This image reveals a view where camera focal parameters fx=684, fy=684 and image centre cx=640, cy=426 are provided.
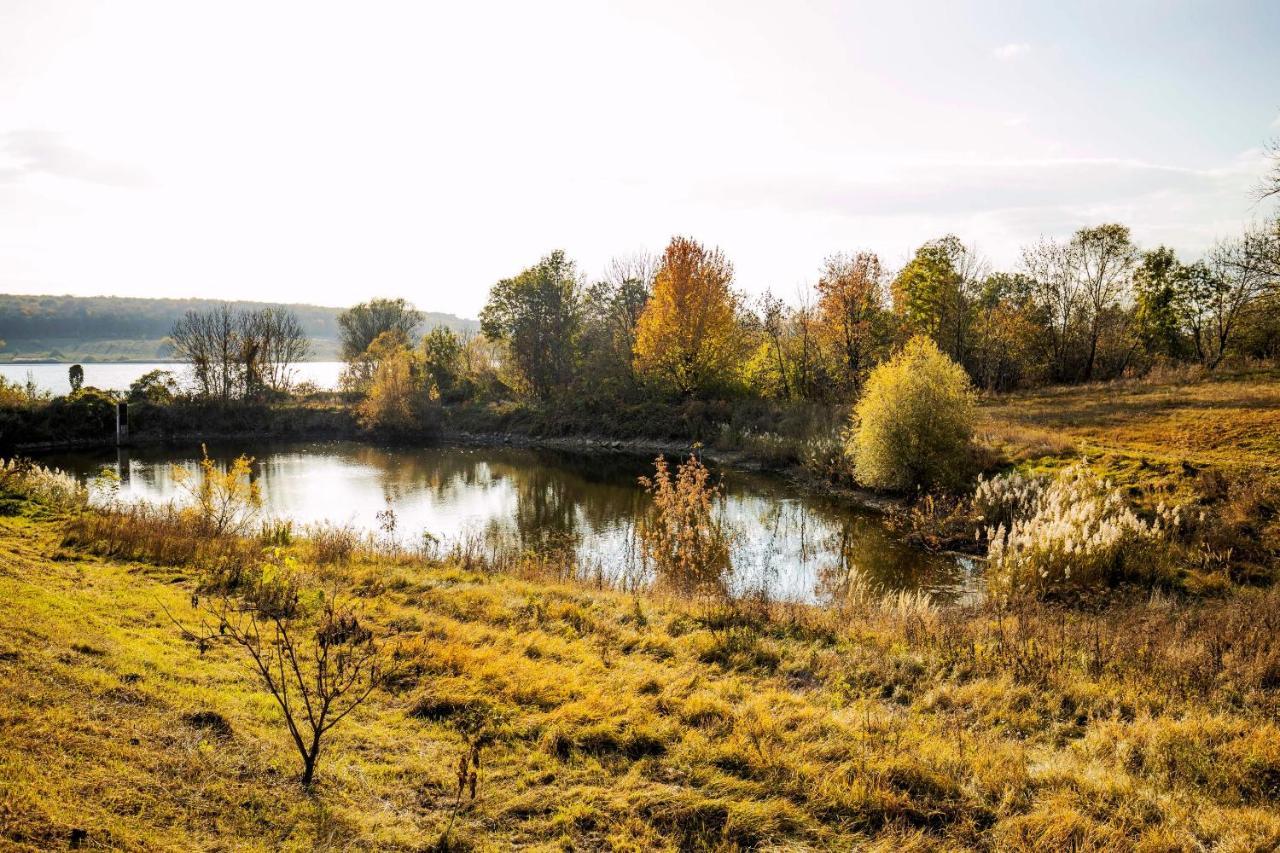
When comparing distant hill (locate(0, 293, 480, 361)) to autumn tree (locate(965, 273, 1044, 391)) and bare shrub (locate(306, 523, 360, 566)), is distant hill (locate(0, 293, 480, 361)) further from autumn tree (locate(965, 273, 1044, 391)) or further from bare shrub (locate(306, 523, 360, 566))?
bare shrub (locate(306, 523, 360, 566))

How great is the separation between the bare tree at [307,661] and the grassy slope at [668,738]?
0.79 feet

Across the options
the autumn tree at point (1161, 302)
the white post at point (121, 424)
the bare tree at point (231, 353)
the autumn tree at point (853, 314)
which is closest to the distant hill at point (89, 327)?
the bare tree at point (231, 353)

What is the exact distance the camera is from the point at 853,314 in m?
35.2

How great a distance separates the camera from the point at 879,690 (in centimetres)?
728

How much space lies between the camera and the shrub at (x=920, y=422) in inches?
783

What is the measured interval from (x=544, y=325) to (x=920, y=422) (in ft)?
109

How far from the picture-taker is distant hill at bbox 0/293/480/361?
11762 cm

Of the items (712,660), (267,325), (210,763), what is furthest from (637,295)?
(210,763)

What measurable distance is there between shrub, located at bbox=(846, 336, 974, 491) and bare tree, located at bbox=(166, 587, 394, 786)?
16573mm

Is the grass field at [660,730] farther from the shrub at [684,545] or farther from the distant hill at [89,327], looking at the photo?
the distant hill at [89,327]

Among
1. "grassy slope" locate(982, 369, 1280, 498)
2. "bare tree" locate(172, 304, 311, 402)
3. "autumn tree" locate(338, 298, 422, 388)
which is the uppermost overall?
"autumn tree" locate(338, 298, 422, 388)

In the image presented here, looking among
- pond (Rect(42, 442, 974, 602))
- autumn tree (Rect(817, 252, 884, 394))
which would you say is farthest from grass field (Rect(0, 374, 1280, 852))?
autumn tree (Rect(817, 252, 884, 394))

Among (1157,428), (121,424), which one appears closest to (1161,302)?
(1157,428)

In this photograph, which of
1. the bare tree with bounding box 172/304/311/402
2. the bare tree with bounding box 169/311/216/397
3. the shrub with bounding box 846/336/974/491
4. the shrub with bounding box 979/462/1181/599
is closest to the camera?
the shrub with bounding box 979/462/1181/599
